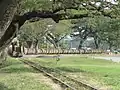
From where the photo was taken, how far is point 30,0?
19.1 m

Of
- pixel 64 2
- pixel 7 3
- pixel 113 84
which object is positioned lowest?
pixel 113 84

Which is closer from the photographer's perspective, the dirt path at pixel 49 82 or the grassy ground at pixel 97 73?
the dirt path at pixel 49 82

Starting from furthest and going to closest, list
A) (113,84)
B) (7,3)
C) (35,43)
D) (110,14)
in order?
(35,43) < (110,14) < (113,84) < (7,3)

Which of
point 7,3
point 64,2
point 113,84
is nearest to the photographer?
point 7,3

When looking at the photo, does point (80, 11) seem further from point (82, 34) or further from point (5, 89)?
point (82, 34)

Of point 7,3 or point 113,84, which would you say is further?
point 113,84

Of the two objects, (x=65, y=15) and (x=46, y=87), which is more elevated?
(x=65, y=15)

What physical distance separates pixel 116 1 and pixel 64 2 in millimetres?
3124

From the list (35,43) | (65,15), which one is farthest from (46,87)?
(35,43)

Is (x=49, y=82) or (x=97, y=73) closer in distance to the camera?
(x=49, y=82)

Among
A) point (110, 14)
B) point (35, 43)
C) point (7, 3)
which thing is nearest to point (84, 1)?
point (110, 14)

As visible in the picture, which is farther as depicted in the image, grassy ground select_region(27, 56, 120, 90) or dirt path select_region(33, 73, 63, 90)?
grassy ground select_region(27, 56, 120, 90)

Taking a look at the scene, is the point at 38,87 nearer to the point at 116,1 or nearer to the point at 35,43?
the point at 116,1

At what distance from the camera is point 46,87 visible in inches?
615
